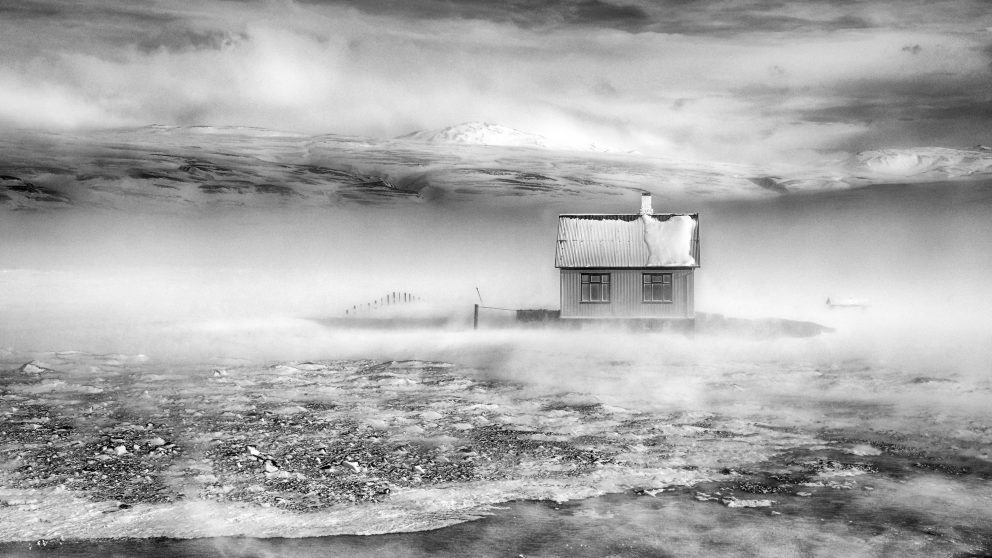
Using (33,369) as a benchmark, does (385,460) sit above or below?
below

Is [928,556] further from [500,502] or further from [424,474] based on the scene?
[424,474]

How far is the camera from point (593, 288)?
1551 inches

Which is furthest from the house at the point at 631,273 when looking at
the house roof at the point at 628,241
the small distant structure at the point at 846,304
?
→ the small distant structure at the point at 846,304

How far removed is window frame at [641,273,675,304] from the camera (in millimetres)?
38906

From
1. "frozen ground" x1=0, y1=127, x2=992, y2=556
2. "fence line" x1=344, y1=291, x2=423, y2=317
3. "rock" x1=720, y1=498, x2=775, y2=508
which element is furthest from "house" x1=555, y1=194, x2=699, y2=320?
"rock" x1=720, y1=498, x2=775, y2=508

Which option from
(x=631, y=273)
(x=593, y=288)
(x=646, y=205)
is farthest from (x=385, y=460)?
(x=646, y=205)

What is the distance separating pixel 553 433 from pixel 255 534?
27.3 ft

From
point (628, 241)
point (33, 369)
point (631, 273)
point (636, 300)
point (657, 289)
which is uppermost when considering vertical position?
point (628, 241)

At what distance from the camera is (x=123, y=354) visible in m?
34.7

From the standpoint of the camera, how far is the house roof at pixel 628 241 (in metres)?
38.7

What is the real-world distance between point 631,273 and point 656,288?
1.45 metres

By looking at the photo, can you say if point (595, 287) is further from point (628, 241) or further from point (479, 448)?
point (479, 448)

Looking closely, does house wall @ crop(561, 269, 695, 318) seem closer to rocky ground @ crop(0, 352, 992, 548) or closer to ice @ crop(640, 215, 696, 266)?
ice @ crop(640, 215, 696, 266)

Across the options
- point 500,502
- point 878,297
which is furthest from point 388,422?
point 878,297
